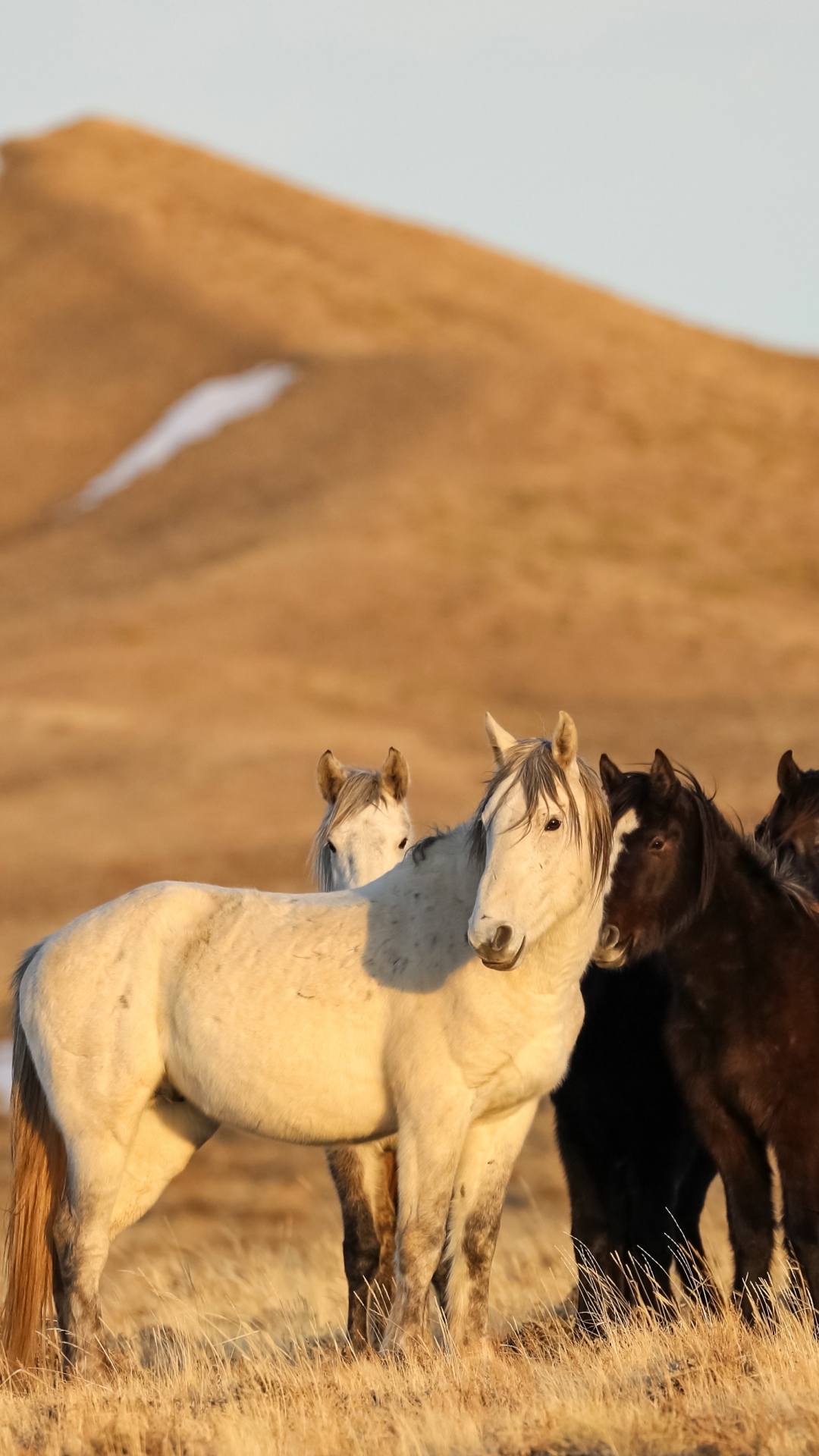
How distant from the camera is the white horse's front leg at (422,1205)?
468cm

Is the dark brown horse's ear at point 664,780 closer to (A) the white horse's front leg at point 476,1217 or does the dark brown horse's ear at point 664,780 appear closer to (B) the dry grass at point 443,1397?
(A) the white horse's front leg at point 476,1217

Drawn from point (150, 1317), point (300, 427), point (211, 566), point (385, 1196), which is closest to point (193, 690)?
point (211, 566)

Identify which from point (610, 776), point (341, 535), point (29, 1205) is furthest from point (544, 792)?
point (341, 535)

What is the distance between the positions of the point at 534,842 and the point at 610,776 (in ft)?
3.60

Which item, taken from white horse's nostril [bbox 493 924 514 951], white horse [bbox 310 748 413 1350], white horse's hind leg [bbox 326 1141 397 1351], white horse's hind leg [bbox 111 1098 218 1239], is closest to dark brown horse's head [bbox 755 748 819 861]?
white horse [bbox 310 748 413 1350]

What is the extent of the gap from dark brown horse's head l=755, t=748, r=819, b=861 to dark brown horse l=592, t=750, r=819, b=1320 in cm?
77

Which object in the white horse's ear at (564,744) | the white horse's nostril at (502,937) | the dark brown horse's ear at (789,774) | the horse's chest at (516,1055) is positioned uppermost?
the white horse's ear at (564,744)

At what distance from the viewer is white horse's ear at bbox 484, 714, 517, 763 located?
187 inches

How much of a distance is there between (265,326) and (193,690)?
2018 centimetres

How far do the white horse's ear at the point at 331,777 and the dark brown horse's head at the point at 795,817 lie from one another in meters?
1.69

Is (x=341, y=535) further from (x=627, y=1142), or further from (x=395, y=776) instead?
(x=627, y=1142)

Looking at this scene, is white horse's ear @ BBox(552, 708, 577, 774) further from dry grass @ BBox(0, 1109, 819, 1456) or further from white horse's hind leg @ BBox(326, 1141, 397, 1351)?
dry grass @ BBox(0, 1109, 819, 1456)

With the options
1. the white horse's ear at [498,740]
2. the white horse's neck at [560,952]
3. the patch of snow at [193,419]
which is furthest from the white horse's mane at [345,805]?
the patch of snow at [193,419]

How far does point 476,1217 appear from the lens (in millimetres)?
4895
